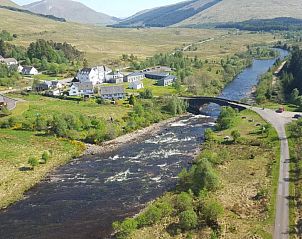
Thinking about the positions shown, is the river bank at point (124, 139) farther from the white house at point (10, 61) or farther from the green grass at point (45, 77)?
the white house at point (10, 61)

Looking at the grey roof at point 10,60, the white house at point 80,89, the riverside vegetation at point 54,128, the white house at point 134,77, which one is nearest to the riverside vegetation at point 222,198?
the riverside vegetation at point 54,128

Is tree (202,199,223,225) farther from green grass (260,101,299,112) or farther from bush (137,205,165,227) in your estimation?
green grass (260,101,299,112)

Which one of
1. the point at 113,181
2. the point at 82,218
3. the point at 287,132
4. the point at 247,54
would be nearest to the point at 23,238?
the point at 82,218

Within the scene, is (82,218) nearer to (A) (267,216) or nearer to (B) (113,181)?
(B) (113,181)

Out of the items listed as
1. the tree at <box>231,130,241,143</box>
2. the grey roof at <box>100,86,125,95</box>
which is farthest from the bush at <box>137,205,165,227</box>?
the grey roof at <box>100,86,125,95</box>

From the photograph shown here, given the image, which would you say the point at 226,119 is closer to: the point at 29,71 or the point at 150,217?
the point at 150,217

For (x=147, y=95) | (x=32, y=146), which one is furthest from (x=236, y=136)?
(x=147, y=95)

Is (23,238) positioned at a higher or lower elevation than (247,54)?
lower
